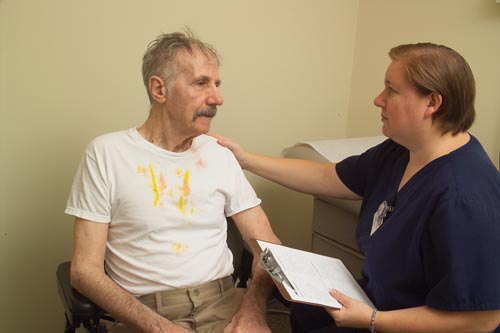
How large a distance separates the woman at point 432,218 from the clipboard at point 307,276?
4cm

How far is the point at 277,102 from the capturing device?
229 cm

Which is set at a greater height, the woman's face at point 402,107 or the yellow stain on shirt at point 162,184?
the woman's face at point 402,107

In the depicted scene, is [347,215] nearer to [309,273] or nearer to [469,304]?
[309,273]

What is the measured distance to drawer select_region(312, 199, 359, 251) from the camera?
183cm

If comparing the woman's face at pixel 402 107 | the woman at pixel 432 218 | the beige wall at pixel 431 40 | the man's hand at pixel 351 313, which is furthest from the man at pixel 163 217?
the beige wall at pixel 431 40

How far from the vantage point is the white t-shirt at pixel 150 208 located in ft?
4.53

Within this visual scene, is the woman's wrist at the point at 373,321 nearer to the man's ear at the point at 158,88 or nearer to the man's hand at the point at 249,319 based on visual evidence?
the man's hand at the point at 249,319

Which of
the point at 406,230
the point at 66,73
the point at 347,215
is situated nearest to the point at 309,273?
the point at 406,230

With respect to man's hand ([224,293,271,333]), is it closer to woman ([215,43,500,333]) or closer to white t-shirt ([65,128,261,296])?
white t-shirt ([65,128,261,296])

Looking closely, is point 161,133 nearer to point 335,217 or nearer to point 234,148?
point 234,148

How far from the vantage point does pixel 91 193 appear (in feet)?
4.45

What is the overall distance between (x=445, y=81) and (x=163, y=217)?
881mm

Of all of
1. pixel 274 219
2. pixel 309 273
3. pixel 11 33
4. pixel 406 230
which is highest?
pixel 11 33

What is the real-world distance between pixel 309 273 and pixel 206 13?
1.15 meters
